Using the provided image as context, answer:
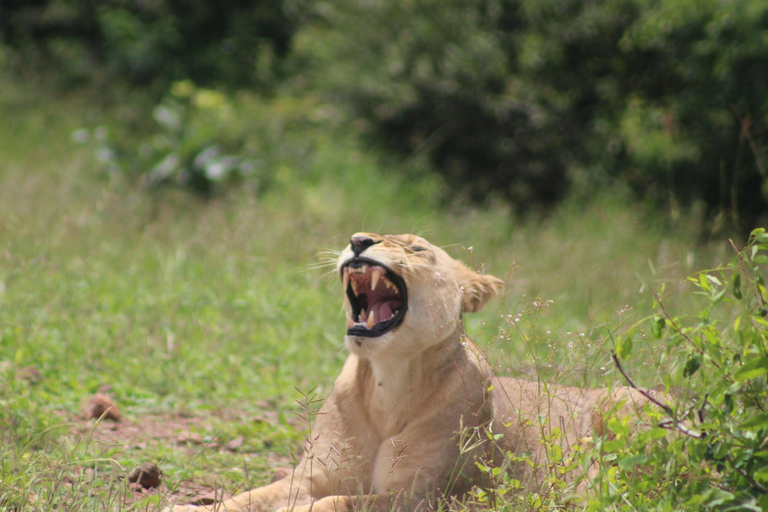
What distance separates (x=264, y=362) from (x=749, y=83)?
6.43 metres

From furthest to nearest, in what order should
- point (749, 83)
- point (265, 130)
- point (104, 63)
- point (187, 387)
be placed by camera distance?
1. point (104, 63)
2. point (265, 130)
3. point (749, 83)
4. point (187, 387)

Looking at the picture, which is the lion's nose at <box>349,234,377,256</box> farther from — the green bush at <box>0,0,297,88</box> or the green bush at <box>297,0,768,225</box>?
the green bush at <box>0,0,297,88</box>

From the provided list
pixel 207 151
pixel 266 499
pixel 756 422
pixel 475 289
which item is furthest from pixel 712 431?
pixel 207 151

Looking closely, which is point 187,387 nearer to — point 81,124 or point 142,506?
point 142,506

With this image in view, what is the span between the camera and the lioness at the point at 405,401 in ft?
10.8

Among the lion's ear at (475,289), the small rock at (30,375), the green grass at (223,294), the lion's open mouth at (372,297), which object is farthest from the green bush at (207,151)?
the lion's ear at (475,289)

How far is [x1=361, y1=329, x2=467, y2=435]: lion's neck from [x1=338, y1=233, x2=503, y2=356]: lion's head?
2.9 inches

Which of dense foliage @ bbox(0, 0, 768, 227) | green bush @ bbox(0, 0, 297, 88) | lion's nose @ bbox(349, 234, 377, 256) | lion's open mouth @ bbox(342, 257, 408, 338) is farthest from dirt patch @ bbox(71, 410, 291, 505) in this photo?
green bush @ bbox(0, 0, 297, 88)

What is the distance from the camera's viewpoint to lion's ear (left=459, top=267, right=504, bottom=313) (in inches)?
147

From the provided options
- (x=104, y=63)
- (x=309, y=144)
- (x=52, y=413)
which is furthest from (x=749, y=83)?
(x=104, y=63)

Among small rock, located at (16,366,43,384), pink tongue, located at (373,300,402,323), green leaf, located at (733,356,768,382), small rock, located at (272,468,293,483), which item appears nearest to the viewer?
green leaf, located at (733,356,768,382)

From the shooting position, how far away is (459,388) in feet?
11.4

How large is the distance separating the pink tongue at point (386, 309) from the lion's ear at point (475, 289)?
293 millimetres

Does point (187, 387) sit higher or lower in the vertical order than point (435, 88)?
lower
